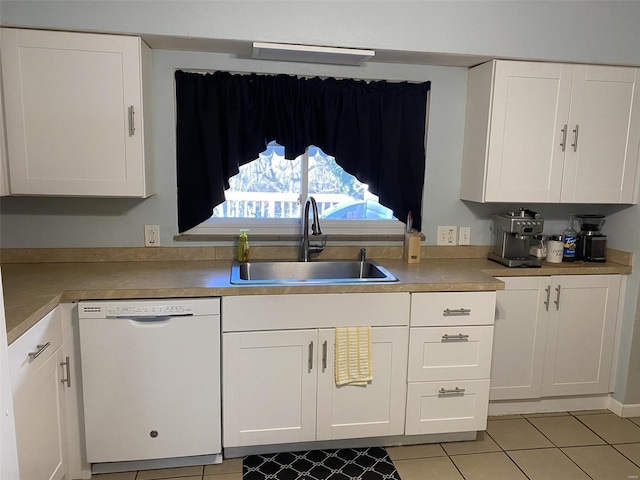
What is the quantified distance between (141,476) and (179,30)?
2101 mm

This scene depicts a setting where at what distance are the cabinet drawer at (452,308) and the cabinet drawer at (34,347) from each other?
1595 mm

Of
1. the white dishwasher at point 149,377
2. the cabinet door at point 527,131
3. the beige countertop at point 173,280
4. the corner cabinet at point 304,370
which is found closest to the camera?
the beige countertop at point 173,280

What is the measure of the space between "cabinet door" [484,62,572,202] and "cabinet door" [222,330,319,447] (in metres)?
1.36

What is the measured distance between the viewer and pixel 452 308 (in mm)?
2447

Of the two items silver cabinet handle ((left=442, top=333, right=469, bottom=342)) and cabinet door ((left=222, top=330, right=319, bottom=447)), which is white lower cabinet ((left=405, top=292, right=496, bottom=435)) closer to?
silver cabinet handle ((left=442, top=333, right=469, bottom=342))

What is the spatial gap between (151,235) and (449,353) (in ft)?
5.67

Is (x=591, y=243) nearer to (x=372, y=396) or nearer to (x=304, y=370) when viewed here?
(x=372, y=396)

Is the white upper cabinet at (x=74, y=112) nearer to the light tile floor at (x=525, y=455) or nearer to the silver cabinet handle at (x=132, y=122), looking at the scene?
the silver cabinet handle at (x=132, y=122)

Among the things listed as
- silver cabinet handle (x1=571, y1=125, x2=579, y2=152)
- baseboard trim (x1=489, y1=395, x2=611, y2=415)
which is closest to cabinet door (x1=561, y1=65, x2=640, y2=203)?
silver cabinet handle (x1=571, y1=125, x2=579, y2=152)

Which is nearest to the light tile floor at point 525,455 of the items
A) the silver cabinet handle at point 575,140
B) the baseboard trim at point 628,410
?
the baseboard trim at point 628,410

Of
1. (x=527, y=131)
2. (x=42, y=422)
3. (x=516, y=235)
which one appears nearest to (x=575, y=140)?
(x=527, y=131)

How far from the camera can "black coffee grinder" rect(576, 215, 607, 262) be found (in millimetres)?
2936

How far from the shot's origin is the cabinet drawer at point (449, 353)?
245 centimetres

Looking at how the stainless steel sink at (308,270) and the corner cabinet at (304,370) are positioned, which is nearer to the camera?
the corner cabinet at (304,370)
